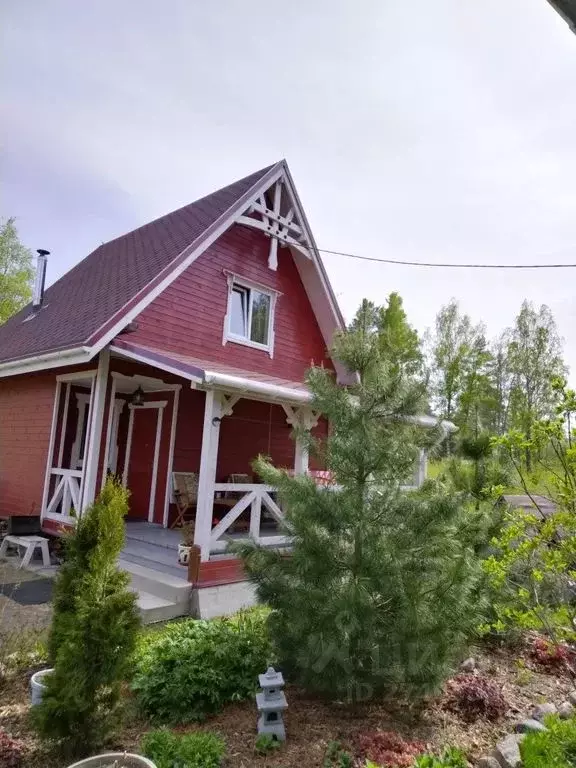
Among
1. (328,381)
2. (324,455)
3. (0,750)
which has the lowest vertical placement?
(0,750)

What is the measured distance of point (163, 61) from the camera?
22.2 ft

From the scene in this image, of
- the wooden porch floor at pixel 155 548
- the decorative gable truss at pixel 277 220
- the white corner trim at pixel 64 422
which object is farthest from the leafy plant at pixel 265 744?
the decorative gable truss at pixel 277 220

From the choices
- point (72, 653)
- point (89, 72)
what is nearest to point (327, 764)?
point (72, 653)

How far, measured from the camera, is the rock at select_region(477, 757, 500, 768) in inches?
112

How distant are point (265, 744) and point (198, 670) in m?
0.82

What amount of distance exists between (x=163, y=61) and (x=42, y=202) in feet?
17.6

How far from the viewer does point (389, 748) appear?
9.66ft

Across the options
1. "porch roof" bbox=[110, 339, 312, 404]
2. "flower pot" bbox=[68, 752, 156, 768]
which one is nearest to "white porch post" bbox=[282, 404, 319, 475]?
"porch roof" bbox=[110, 339, 312, 404]

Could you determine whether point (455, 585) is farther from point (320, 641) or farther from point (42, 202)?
point (42, 202)

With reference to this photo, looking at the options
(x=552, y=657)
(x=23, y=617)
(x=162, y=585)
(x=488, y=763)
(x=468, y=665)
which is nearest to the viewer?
(x=488, y=763)

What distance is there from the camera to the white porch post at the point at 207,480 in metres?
6.21

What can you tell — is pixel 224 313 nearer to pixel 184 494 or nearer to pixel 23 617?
pixel 184 494

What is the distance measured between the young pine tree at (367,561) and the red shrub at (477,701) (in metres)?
0.36

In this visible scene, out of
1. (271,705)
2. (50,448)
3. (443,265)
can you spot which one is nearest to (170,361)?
(50,448)
